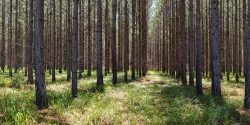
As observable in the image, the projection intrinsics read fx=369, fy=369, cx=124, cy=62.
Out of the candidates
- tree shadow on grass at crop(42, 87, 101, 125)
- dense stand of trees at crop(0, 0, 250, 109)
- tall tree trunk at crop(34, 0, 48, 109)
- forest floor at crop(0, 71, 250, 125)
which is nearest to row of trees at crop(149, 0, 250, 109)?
dense stand of trees at crop(0, 0, 250, 109)

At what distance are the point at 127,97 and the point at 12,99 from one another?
191 inches

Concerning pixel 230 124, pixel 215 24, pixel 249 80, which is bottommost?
pixel 230 124

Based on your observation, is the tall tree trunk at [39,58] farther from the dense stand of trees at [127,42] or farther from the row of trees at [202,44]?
the row of trees at [202,44]

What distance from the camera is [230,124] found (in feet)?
35.1

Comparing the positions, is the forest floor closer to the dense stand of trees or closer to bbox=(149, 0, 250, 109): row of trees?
the dense stand of trees

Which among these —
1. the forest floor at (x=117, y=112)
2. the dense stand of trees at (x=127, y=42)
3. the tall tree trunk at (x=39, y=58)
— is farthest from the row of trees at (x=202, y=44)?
the tall tree trunk at (x=39, y=58)

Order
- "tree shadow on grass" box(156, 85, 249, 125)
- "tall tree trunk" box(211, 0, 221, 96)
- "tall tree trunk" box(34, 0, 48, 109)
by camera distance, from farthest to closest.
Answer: "tall tree trunk" box(211, 0, 221, 96) < "tall tree trunk" box(34, 0, 48, 109) < "tree shadow on grass" box(156, 85, 249, 125)

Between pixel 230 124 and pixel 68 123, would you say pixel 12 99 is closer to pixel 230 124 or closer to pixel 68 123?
pixel 68 123

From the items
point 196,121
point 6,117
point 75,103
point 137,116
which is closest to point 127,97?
point 75,103

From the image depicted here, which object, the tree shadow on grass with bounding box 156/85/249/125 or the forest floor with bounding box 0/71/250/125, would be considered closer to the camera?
the forest floor with bounding box 0/71/250/125

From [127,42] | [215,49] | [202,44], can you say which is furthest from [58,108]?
[202,44]

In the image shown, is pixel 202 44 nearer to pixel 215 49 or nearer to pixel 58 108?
pixel 215 49

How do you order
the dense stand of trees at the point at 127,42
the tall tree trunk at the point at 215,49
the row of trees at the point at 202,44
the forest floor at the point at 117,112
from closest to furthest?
1. the forest floor at the point at 117,112
2. the dense stand of trees at the point at 127,42
3. the tall tree trunk at the point at 215,49
4. the row of trees at the point at 202,44

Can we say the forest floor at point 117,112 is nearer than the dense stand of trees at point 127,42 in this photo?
Yes
